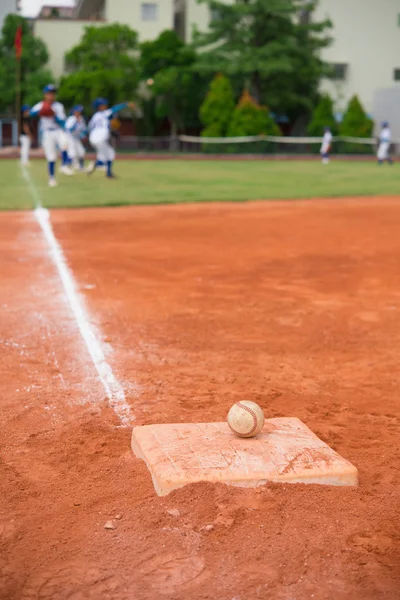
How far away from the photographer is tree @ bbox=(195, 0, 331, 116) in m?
47.7

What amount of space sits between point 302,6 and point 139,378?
4817 centimetres

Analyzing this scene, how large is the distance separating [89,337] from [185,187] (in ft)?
50.6

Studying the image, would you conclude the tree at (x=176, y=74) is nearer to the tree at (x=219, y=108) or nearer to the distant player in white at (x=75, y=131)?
the tree at (x=219, y=108)

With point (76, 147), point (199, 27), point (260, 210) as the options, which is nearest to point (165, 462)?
point (260, 210)

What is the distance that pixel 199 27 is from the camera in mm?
53688

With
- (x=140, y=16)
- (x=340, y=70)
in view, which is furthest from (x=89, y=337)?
(x=140, y=16)

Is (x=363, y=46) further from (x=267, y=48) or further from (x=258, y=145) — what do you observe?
(x=258, y=145)

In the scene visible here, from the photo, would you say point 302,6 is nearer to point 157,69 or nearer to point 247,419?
point 157,69

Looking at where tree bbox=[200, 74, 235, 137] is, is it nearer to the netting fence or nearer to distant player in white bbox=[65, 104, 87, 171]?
the netting fence

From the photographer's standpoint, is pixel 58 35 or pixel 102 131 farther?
pixel 58 35

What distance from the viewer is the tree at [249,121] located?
4638cm

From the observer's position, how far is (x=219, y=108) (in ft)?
157

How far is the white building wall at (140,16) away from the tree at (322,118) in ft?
42.3

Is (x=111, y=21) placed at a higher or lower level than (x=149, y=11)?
lower
